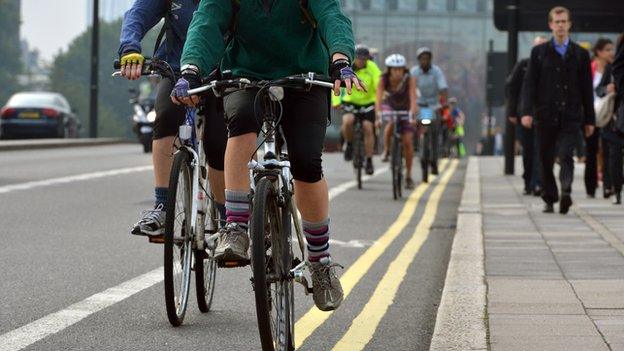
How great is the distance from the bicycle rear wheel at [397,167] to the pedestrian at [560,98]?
3.28m

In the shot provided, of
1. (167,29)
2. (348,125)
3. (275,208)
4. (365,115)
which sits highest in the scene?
(167,29)

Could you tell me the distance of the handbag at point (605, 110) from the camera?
53.0 feet

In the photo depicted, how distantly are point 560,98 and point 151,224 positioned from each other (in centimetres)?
762

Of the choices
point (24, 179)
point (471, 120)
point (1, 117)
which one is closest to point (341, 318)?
point (24, 179)

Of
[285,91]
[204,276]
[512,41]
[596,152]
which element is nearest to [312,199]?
[285,91]

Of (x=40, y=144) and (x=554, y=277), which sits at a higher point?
(x=40, y=144)

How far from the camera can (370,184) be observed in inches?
810

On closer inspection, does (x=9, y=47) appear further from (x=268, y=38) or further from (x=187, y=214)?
(x=268, y=38)

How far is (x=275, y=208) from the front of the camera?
19.0 feet

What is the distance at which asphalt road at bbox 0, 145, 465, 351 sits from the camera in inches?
267

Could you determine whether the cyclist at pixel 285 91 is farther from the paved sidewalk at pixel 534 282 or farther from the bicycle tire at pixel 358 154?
the bicycle tire at pixel 358 154

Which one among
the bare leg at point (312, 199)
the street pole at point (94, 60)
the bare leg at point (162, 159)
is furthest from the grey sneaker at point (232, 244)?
the street pole at point (94, 60)

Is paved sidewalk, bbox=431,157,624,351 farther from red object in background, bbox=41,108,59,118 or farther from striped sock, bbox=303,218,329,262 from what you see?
red object in background, bbox=41,108,59,118

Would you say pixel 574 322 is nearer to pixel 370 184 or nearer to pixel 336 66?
pixel 336 66
